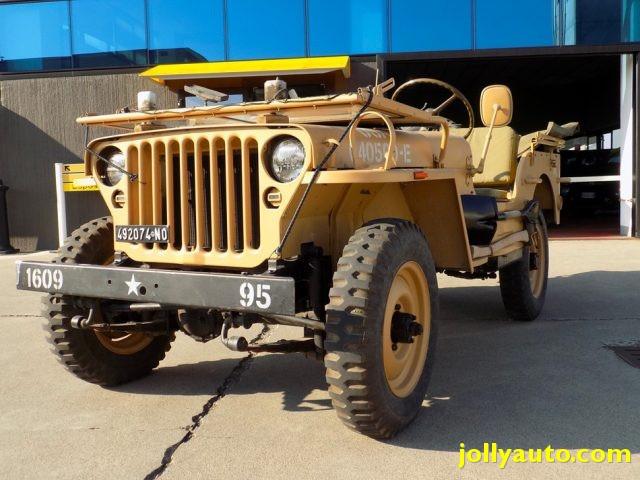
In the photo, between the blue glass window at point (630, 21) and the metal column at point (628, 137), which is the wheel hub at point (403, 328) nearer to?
the metal column at point (628, 137)

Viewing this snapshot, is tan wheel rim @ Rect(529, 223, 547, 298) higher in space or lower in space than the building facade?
lower

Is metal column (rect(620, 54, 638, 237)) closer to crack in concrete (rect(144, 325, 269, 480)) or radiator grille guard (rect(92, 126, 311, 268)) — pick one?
crack in concrete (rect(144, 325, 269, 480))

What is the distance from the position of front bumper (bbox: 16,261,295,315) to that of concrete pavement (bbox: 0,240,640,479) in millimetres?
694

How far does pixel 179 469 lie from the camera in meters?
2.68

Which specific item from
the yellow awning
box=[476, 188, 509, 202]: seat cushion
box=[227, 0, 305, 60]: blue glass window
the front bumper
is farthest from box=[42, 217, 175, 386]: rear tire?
box=[227, 0, 305, 60]: blue glass window

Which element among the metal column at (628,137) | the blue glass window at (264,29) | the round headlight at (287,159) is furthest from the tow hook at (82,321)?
the metal column at (628,137)

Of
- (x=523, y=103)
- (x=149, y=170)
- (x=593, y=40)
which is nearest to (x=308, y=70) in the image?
(x=593, y=40)

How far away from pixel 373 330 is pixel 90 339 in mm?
1764

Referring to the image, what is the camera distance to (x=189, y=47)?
1201 centimetres

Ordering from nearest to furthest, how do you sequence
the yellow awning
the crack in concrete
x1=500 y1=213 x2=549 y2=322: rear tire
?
1. the crack in concrete
2. x1=500 y1=213 x2=549 y2=322: rear tire
3. the yellow awning

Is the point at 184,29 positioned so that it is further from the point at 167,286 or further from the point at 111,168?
the point at 167,286

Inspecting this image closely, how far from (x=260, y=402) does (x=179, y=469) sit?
0.85 m

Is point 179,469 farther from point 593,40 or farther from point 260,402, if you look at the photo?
point 593,40

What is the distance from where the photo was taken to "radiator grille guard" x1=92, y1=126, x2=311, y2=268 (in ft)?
9.42
